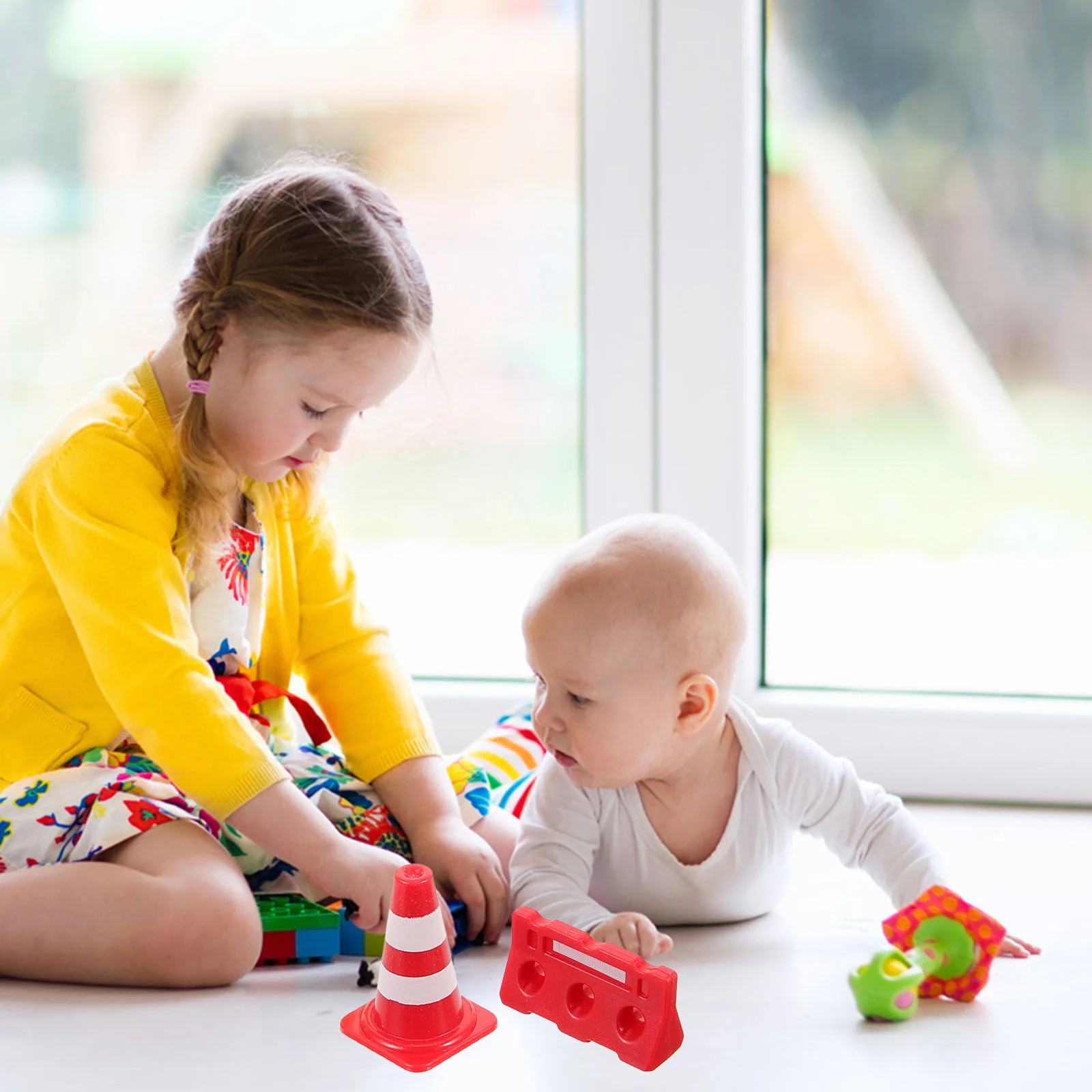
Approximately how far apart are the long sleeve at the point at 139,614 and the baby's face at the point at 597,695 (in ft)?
0.72

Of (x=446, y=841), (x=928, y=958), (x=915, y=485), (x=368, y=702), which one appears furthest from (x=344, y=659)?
(x=915, y=485)

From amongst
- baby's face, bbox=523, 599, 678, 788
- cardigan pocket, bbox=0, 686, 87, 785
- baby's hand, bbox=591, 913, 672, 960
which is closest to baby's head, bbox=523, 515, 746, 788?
baby's face, bbox=523, 599, 678, 788

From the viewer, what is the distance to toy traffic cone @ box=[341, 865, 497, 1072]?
879mm

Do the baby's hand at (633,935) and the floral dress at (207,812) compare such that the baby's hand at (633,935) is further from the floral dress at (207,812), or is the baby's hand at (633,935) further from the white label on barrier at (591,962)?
the floral dress at (207,812)

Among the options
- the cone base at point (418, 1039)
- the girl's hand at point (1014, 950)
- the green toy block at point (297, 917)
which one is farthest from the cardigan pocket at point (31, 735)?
the girl's hand at point (1014, 950)

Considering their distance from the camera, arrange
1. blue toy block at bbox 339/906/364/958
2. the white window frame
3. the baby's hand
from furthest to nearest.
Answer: the white window frame
blue toy block at bbox 339/906/364/958
the baby's hand

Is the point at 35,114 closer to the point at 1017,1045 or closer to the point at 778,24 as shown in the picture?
the point at 778,24

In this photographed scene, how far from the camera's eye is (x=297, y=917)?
1053mm

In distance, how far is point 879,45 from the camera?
1.47m

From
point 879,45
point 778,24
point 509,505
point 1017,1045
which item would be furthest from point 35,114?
point 1017,1045

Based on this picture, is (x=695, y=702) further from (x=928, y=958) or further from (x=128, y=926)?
(x=128, y=926)

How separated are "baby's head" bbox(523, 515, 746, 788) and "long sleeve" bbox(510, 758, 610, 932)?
1.5 inches

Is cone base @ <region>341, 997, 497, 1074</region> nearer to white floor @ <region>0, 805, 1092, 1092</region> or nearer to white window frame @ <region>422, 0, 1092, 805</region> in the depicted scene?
white floor @ <region>0, 805, 1092, 1092</region>

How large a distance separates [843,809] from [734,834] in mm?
91
